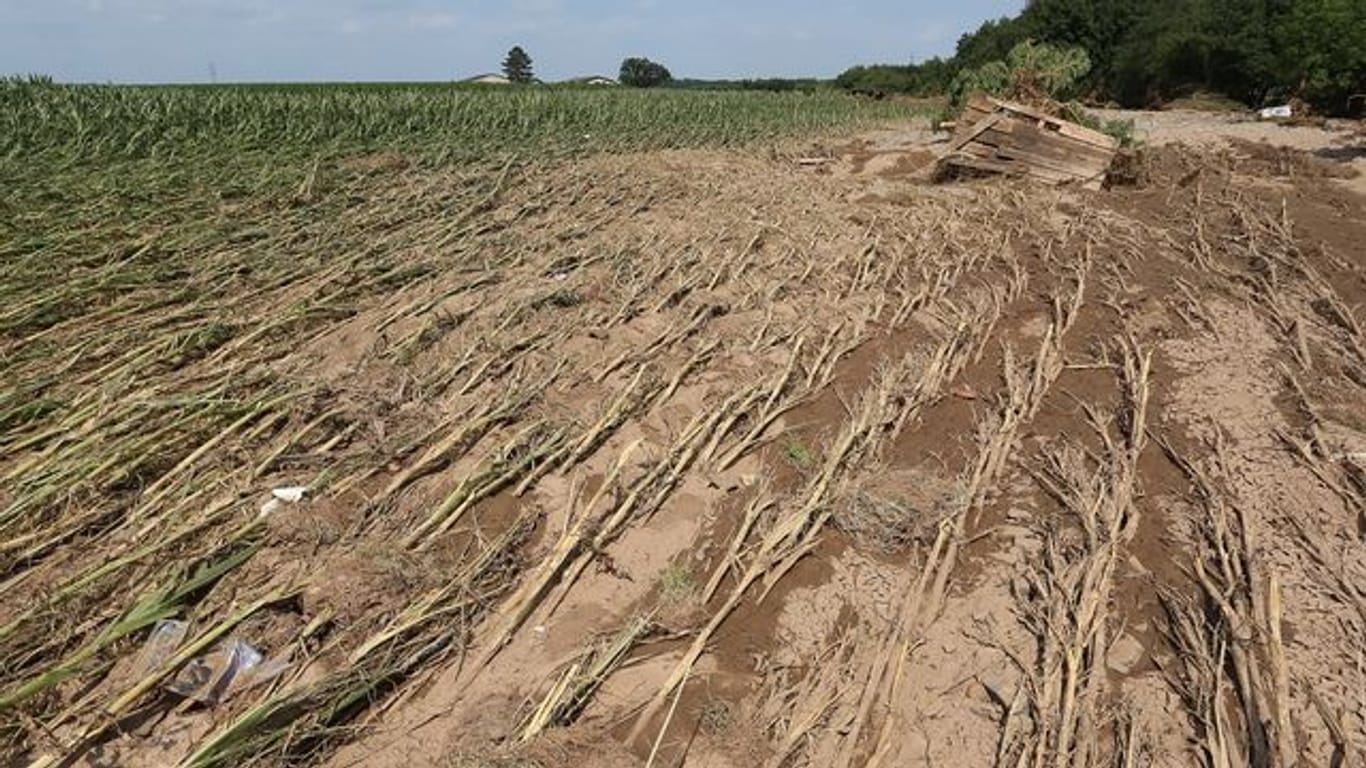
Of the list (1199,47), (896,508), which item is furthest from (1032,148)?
(1199,47)

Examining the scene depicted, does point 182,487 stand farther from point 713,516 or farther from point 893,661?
point 893,661

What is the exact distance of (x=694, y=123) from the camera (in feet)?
76.7

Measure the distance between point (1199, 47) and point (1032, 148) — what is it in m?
26.8

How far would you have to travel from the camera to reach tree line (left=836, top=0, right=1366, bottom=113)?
18.8 metres

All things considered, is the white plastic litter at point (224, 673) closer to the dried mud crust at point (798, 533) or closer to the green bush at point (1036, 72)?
the dried mud crust at point (798, 533)

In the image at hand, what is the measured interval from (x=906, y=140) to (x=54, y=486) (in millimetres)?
20305

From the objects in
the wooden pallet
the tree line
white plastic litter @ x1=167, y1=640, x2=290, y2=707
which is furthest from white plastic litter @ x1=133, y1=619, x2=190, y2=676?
the tree line

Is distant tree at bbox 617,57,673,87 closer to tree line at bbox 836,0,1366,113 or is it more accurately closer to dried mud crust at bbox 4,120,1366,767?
tree line at bbox 836,0,1366,113

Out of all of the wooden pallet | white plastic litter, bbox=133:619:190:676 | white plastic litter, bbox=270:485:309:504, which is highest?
the wooden pallet

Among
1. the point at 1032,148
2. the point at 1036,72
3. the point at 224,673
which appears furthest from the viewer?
the point at 1036,72

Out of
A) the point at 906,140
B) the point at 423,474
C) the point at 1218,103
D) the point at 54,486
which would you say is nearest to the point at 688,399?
the point at 423,474

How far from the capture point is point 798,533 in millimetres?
4098

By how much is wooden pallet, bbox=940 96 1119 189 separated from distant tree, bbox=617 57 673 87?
7982 centimetres

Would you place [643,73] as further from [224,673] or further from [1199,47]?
[224,673]
